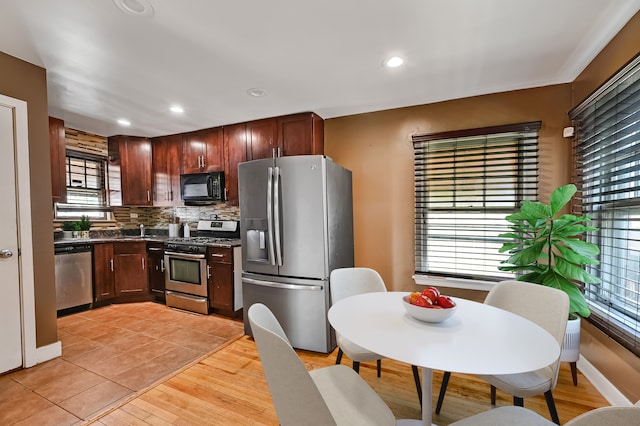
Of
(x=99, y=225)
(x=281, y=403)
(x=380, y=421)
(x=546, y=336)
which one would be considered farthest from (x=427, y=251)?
(x=99, y=225)

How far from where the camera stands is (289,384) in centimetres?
93

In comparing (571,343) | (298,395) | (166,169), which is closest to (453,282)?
(571,343)

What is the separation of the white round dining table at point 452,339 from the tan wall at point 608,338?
41.5 inches

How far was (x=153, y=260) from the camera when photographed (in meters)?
4.01

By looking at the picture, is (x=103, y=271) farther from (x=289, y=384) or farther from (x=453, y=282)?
(x=453, y=282)

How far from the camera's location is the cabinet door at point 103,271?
148 inches

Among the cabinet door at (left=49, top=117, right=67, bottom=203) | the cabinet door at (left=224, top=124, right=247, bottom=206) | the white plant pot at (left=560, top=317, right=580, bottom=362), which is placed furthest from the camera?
the cabinet door at (left=224, top=124, right=247, bottom=206)

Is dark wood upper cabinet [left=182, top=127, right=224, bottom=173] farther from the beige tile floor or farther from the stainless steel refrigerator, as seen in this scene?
the beige tile floor

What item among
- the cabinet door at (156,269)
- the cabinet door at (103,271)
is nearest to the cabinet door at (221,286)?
the cabinet door at (156,269)

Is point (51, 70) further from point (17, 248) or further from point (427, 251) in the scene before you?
point (427, 251)

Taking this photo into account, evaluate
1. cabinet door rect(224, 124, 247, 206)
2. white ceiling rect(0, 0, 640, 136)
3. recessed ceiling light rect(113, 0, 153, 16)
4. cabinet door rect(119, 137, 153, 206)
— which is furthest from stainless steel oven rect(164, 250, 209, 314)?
recessed ceiling light rect(113, 0, 153, 16)

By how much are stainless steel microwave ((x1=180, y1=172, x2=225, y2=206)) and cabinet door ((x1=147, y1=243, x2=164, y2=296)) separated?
79 cm

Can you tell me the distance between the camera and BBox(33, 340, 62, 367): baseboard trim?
2.38 meters

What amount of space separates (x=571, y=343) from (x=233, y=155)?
382 centimetres
